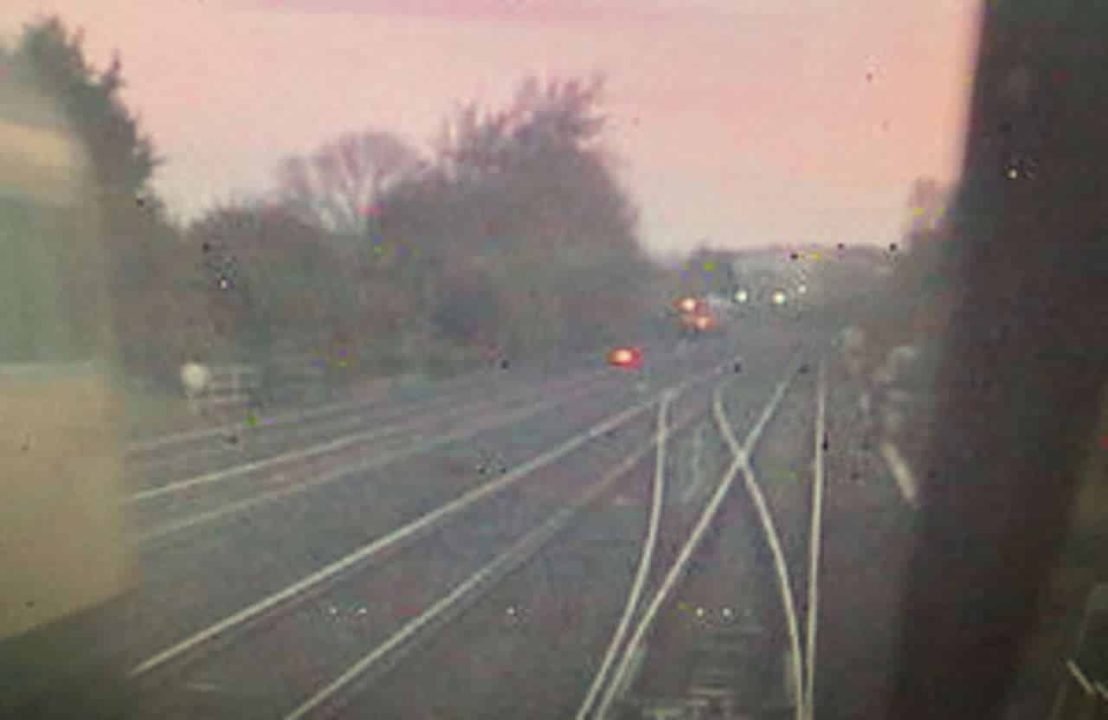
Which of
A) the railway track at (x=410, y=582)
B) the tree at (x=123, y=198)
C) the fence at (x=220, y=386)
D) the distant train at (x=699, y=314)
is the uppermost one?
the tree at (x=123, y=198)

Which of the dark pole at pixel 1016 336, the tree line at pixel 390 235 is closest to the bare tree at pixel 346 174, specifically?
the tree line at pixel 390 235

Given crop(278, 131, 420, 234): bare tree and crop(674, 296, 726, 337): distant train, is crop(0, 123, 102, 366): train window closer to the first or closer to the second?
crop(278, 131, 420, 234): bare tree

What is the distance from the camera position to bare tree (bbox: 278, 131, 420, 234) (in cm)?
953

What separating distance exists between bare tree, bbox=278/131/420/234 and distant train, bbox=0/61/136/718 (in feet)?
5.06

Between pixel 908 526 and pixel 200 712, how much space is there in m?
3.77

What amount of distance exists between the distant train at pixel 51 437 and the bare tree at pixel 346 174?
1.54m

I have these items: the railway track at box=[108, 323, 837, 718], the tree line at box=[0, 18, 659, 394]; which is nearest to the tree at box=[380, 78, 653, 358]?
the tree line at box=[0, 18, 659, 394]

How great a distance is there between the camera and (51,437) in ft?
25.5

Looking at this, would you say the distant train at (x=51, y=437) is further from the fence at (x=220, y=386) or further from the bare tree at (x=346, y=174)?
the fence at (x=220, y=386)

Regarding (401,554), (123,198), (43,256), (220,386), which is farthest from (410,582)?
(220,386)

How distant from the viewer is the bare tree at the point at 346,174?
953cm

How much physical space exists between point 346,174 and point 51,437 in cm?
269

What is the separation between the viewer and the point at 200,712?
7.09 meters

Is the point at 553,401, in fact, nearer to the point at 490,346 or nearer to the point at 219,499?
the point at 490,346
